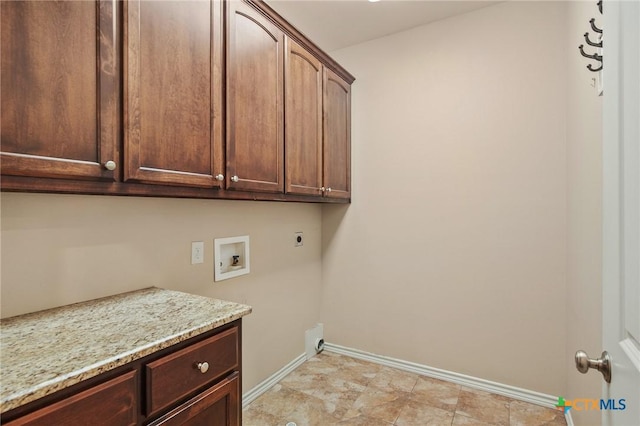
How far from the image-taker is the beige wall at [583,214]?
4.13ft

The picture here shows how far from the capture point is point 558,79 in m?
1.96

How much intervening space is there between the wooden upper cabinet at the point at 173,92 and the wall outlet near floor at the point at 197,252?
1.61 feet

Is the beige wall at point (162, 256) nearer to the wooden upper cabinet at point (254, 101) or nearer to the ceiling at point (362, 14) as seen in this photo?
the wooden upper cabinet at point (254, 101)

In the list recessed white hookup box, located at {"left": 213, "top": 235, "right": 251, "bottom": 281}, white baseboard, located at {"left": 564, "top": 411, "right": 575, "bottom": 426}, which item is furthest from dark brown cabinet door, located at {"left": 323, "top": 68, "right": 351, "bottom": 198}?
white baseboard, located at {"left": 564, "top": 411, "right": 575, "bottom": 426}

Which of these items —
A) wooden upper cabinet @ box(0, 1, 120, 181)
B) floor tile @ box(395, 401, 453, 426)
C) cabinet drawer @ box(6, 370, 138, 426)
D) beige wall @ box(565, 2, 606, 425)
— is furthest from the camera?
floor tile @ box(395, 401, 453, 426)

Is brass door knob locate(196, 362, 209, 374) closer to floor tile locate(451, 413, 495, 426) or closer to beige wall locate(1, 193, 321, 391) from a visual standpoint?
beige wall locate(1, 193, 321, 391)

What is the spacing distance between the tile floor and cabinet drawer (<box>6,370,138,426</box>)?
3.98 feet

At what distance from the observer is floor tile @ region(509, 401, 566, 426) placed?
183 cm

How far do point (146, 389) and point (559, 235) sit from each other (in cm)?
229

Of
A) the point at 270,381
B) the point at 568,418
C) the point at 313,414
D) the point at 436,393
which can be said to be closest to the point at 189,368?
the point at 313,414

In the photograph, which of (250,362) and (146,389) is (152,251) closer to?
(146,389)

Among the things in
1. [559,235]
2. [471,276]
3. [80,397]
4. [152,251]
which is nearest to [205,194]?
[152,251]

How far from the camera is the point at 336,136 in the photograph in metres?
2.46

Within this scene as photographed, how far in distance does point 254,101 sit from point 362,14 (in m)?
1.21
